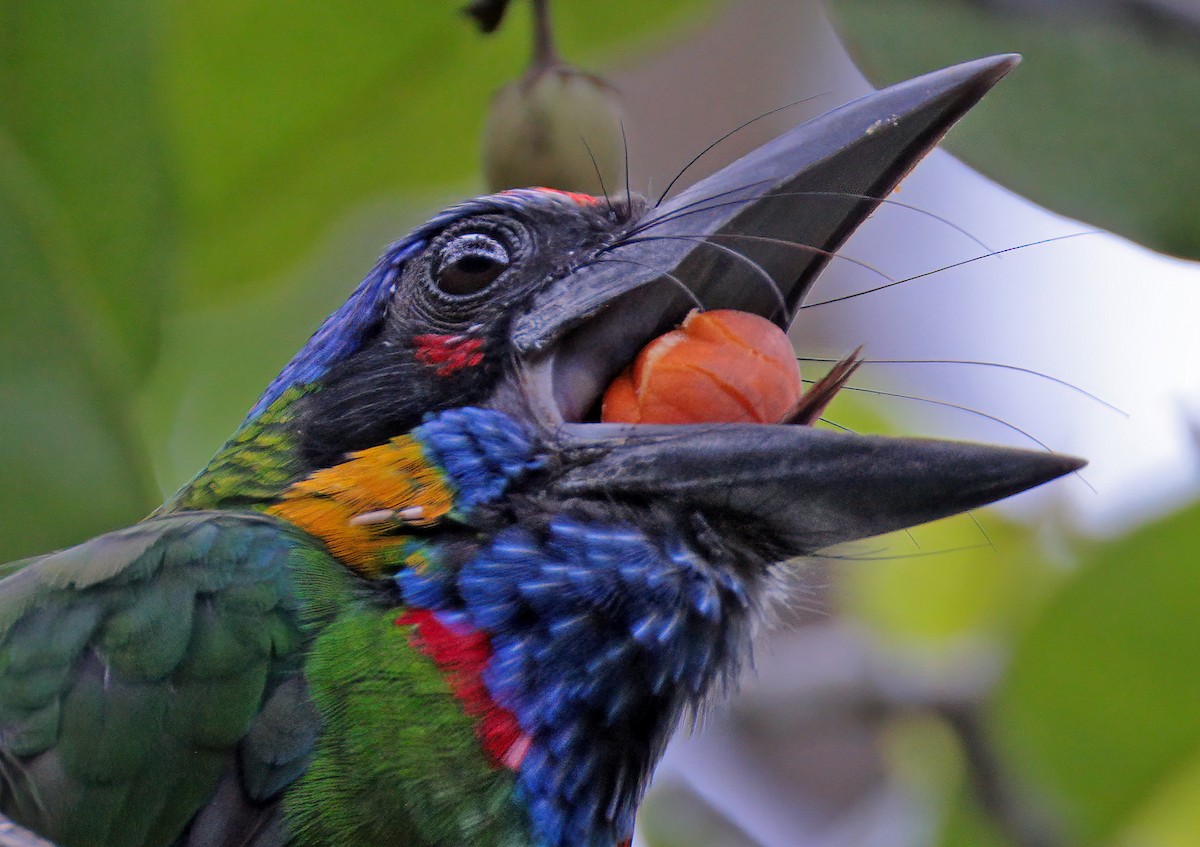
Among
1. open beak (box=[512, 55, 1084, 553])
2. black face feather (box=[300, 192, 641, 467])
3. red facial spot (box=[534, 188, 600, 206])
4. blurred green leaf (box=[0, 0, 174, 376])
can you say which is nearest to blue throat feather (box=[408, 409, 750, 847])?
open beak (box=[512, 55, 1084, 553])

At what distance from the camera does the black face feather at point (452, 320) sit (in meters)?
2.63

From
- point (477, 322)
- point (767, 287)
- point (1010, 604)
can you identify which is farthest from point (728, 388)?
point (1010, 604)

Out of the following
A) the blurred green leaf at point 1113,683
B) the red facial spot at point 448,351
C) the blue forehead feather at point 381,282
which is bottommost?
the blurred green leaf at point 1113,683

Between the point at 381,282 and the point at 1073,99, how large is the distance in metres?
1.40

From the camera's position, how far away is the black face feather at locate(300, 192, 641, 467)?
8.64 ft

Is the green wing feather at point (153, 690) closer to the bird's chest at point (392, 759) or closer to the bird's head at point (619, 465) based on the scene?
the bird's chest at point (392, 759)

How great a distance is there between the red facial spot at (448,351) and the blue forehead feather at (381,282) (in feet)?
0.55

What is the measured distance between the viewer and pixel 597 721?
2.41 metres

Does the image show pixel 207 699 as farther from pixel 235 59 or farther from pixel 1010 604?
pixel 1010 604

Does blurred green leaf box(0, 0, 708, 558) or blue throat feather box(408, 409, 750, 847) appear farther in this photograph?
blurred green leaf box(0, 0, 708, 558)

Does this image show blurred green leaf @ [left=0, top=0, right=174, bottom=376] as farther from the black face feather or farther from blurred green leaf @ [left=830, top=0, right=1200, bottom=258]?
blurred green leaf @ [left=830, top=0, right=1200, bottom=258]

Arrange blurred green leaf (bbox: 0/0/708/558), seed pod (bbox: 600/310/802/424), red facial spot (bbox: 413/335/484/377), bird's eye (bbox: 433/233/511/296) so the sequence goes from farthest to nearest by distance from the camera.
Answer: blurred green leaf (bbox: 0/0/708/558) → bird's eye (bbox: 433/233/511/296) → red facial spot (bbox: 413/335/484/377) → seed pod (bbox: 600/310/802/424)

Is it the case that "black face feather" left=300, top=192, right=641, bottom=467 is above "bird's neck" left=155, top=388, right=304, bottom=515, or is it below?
above

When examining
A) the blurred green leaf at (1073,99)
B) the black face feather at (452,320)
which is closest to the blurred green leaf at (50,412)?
the black face feather at (452,320)
